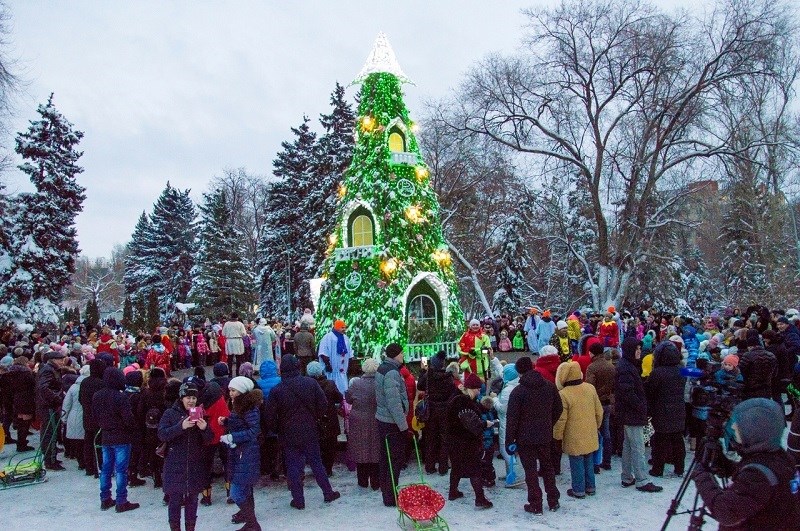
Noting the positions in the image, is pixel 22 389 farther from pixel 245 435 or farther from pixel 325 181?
pixel 325 181

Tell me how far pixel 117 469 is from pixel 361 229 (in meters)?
10.4

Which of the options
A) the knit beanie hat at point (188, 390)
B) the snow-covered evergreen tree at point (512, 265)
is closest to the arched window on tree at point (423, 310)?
the knit beanie hat at point (188, 390)

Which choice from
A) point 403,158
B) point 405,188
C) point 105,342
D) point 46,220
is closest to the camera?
point 105,342

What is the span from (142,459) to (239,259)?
95.4 feet

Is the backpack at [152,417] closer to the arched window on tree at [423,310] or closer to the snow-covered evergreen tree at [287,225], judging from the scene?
the arched window on tree at [423,310]

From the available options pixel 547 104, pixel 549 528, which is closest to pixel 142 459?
pixel 549 528

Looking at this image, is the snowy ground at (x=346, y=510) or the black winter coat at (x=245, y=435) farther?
the snowy ground at (x=346, y=510)

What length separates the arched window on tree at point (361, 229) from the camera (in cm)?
1670

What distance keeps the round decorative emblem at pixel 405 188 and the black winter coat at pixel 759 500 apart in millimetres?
13723

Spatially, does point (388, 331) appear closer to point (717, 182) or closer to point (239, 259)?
point (717, 182)

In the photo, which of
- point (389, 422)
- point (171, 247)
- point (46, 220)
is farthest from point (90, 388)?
point (171, 247)

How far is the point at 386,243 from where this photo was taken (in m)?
16.3

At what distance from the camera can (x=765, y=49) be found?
20141 mm

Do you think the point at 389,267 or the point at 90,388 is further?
the point at 389,267
